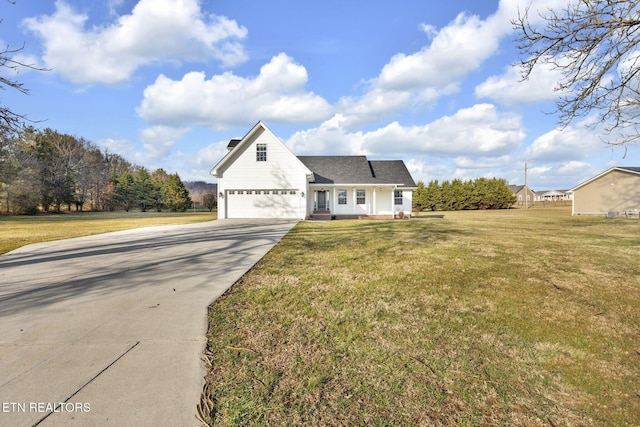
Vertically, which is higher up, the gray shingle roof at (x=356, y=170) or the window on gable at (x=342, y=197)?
the gray shingle roof at (x=356, y=170)

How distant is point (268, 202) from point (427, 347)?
18.4 m

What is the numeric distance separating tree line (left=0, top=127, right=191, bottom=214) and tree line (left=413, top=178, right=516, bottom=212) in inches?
1410

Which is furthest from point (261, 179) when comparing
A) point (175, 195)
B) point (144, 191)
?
point (144, 191)

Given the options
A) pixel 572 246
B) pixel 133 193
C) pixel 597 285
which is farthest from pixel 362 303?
pixel 133 193

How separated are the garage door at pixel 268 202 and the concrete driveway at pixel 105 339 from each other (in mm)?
13782

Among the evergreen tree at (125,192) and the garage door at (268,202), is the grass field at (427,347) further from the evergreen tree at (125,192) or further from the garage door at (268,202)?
the evergreen tree at (125,192)

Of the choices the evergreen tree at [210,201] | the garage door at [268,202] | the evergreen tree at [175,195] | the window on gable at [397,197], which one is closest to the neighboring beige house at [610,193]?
the window on gable at [397,197]

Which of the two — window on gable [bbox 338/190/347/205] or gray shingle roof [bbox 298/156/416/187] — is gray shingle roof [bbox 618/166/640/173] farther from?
window on gable [bbox 338/190/347/205]

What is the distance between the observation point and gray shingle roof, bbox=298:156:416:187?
2452 cm

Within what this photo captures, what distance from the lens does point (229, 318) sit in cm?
386

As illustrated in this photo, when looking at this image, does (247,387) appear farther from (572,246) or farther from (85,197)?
(85,197)

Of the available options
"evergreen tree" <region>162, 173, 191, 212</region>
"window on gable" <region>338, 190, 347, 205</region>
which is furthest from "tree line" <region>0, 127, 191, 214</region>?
"window on gable" <region>338, 190, 347, 205</region>

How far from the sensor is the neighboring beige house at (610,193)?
2739 centimetres

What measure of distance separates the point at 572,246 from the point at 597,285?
4712 mm
